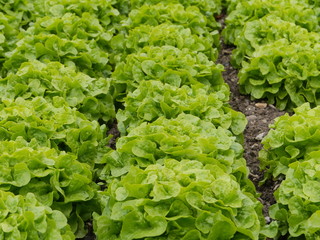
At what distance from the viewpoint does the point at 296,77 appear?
7.54m

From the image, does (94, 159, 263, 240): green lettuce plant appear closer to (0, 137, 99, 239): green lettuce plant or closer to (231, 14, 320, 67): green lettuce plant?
(0, 137, 99, 239): green lettuce plant

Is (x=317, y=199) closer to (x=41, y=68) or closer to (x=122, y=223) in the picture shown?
(x=122, y=223)

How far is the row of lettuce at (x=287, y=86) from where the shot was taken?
16.8 ft

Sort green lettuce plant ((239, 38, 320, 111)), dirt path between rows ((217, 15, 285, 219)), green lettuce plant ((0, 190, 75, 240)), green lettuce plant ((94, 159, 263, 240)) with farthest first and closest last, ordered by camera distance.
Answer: green lettuce plant ((239, 38, 320, 111)) < dirt path between rows ((217, 15, 285, 219)) < green lettuce plant ((94, 159, 263, 240)) < green lettuce plant ((0, 190, 75, 240))

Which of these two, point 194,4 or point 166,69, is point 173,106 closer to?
point 166,69

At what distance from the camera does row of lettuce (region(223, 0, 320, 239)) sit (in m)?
5.12

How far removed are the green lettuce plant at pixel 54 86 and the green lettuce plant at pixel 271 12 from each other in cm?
324

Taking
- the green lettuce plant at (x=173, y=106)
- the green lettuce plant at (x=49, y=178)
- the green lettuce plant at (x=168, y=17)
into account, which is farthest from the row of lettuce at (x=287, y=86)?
the green lettuce plant at (x=49, y=178)

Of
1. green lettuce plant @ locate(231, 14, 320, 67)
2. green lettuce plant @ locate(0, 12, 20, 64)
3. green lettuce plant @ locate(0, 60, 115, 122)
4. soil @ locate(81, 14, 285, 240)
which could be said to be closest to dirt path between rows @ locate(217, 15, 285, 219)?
soil @ locate(81, 14, 285, 240)

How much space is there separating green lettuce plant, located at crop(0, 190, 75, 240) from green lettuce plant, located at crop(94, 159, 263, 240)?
1.69 feet

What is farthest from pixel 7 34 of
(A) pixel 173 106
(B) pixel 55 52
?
(A) pixel 173 106

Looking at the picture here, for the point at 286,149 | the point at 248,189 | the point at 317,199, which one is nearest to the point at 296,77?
the point at 286,149

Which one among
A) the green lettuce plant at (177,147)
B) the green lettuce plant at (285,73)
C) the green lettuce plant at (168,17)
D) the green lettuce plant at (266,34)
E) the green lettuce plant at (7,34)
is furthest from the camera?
the green lettuce plant at (168,17)

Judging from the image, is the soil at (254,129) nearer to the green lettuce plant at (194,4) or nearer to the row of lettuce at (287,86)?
the row of lettuce at (287,86)
